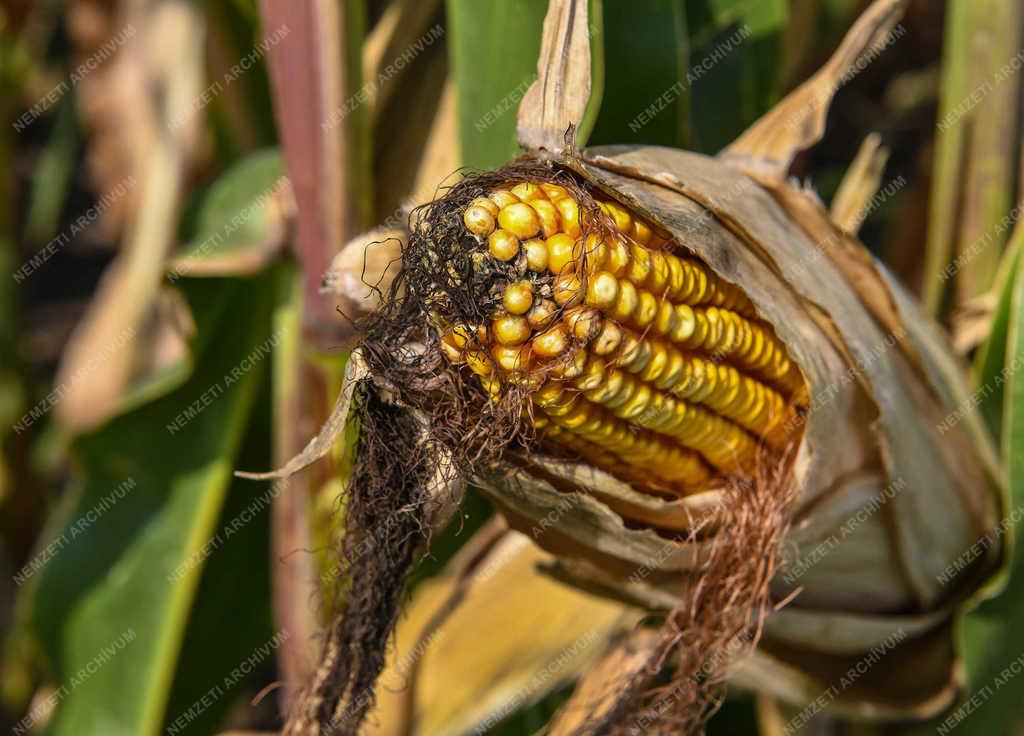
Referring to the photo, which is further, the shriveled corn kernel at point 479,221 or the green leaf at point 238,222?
the green leaf at point 238,222

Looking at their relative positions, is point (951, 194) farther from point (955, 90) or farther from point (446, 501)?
point (446, 501)

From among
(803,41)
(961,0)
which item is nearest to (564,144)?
(961,0)

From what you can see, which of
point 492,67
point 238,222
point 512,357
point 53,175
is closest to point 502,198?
point 512,357

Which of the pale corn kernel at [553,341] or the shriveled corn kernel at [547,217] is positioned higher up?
the shriveled corn kernel at [547,217]

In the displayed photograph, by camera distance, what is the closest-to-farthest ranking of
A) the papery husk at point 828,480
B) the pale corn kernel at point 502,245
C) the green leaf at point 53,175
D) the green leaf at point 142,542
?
the pale corn kernel at point 502,245
the papery husk at point 828,480
the green leaf at point 142,542
the green leaf at point 53,175

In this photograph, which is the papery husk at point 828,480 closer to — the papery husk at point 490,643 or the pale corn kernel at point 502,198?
the pale corn kernel at point 502,198

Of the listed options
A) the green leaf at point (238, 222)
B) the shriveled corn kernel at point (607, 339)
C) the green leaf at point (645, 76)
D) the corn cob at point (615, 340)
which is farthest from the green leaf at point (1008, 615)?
the green leaf at point (238, 222)

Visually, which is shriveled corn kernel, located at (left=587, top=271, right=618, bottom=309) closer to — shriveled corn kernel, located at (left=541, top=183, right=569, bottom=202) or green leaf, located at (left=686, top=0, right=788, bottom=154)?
shriveled corn kernel, located at (left=541, top=183, right=569, bottom=202)

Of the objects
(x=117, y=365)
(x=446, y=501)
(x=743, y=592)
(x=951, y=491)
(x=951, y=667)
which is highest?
(x=117, y=365)
